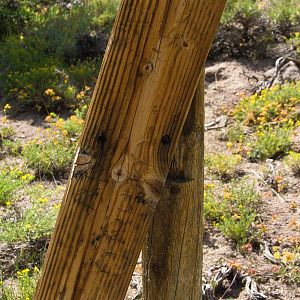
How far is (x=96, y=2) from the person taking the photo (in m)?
9.88

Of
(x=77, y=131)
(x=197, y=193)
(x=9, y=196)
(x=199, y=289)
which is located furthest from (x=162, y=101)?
(x=77, y=131)

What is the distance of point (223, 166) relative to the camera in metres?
5.47

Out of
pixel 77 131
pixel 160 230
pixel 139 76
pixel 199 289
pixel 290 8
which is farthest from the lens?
pixel 290 8

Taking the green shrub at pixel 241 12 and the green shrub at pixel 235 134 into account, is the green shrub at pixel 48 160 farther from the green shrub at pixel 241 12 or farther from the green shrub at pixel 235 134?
the green shrub at pixel 241 12

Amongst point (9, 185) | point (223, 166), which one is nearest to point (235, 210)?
point (223, 166)

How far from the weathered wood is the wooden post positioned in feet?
1.14

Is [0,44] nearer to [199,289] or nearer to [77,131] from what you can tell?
[77,131]

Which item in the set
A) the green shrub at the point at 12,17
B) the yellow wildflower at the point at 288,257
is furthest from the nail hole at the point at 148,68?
the green shrub at the point at 12,17

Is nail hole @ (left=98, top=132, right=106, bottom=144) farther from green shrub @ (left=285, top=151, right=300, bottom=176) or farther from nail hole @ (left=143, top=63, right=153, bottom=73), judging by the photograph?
green shrub @ (left=285, top=151, right=300, bottom=176)

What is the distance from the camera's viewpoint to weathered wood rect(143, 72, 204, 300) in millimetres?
1784

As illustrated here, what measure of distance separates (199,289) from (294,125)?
177 inches

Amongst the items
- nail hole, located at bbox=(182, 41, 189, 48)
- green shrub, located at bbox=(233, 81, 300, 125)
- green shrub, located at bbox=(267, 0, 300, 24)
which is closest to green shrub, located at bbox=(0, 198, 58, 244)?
green shrub, located at bbox=(233, 81, 300, 125)

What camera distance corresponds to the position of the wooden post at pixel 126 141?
136cm

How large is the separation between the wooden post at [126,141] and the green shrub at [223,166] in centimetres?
405
